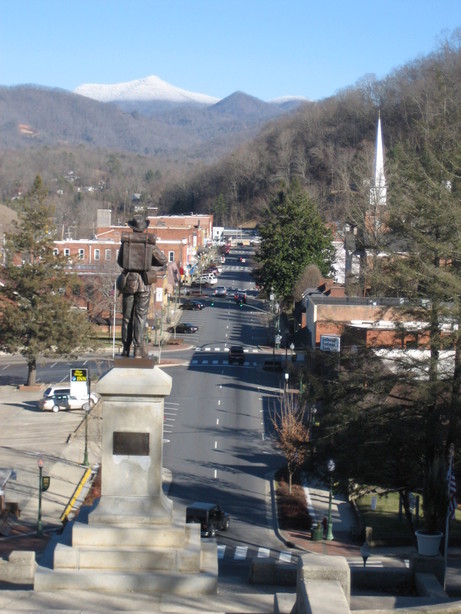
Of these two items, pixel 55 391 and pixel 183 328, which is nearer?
pixel 55 391

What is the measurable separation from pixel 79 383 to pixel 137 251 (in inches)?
1169

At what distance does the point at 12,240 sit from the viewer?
48.6m

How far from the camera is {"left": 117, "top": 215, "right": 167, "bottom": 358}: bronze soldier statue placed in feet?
40.9

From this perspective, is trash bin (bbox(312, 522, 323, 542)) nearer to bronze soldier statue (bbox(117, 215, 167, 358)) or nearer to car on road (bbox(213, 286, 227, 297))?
bronze soldier statue (bbox(117, 215, 167, 358))

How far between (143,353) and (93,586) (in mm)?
2880

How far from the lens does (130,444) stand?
11.7 metres

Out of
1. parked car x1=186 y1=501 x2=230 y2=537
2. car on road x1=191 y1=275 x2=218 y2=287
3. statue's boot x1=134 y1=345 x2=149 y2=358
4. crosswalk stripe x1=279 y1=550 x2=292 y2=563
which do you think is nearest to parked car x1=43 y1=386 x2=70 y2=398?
parked car x1=186 y1=501 x2=230 y2=537

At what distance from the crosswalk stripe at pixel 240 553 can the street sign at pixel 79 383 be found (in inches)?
626

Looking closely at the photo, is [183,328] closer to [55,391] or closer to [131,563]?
[55,391]

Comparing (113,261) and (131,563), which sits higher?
(113,261)

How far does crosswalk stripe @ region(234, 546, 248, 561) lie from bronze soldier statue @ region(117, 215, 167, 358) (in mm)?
13585

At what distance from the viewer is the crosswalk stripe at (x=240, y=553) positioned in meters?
24.8

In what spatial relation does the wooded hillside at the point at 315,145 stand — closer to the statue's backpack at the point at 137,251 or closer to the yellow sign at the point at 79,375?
the yellow sign at the point at 79,375

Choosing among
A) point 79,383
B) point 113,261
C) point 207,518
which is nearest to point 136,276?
point 207,518
